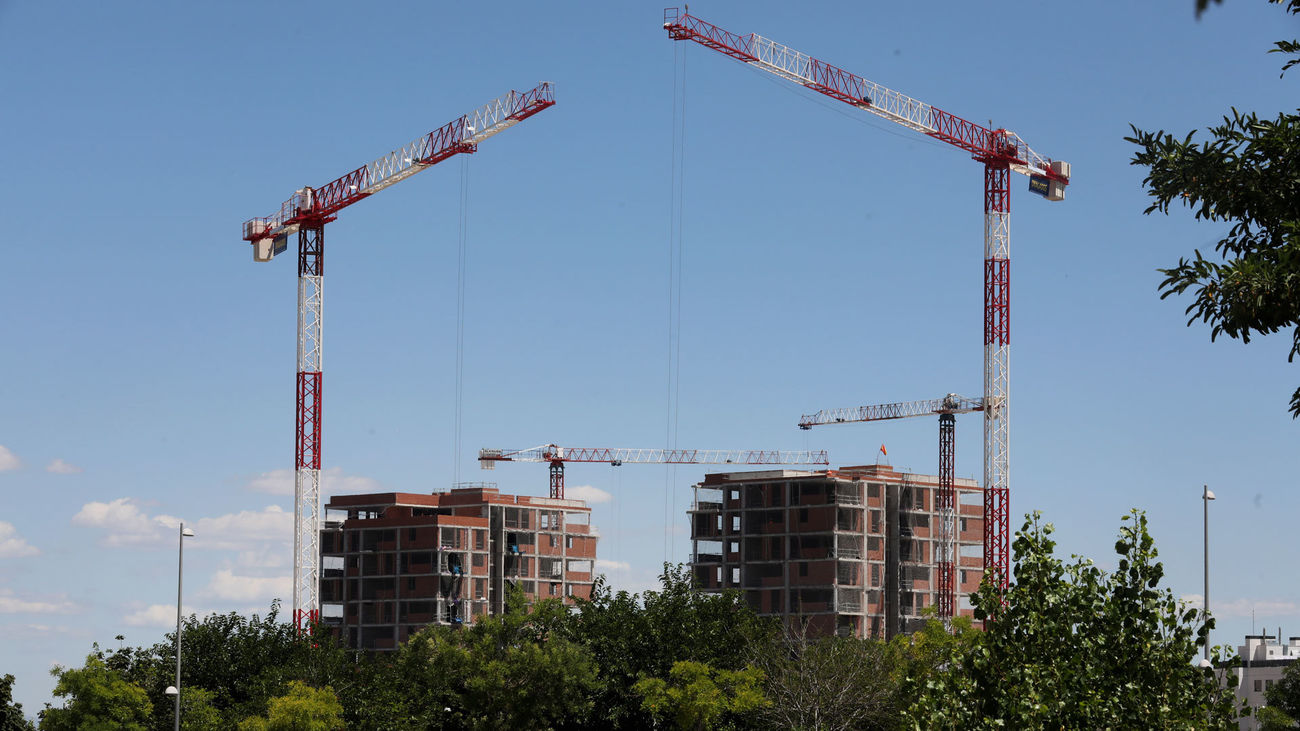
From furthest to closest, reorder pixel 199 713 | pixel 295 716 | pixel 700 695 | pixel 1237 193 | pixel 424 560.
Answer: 1. pixel 424 560
2. pixel 700 695
3. pixel 199 713
4. pixel 295 716
5. pixel 1237 193

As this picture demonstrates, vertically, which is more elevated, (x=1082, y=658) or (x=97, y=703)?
(x=1082, y=658)

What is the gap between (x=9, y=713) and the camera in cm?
8288

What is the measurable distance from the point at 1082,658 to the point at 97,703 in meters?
53.7

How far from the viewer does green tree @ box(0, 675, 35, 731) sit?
271ft

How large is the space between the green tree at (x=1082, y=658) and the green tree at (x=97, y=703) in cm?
5161

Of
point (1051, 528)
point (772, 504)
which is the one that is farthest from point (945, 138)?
point (1051, 528)

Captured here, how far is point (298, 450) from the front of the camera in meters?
116

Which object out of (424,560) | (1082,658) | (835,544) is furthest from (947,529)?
(1082,658)

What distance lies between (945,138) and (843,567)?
128 ft

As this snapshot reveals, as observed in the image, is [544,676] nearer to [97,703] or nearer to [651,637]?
[651,637]

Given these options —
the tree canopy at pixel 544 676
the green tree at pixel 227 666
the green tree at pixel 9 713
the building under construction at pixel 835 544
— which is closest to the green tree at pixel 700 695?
the tree canopy at pixel 544 676

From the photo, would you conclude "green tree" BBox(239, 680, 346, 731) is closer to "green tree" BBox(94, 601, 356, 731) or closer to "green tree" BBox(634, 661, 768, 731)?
"green tree" BBox(94, 601, 356, 731)

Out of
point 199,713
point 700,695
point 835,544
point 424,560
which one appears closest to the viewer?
point 199,713

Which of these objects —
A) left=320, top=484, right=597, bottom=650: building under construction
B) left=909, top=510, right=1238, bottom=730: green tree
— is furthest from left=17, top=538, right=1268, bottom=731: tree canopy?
left=320, top=484, right=597, bottom=650: building under construction
